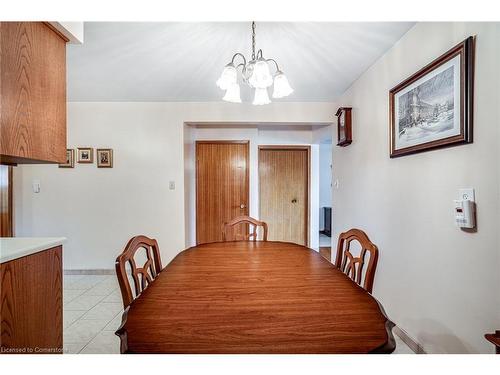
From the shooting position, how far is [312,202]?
14.6 feet

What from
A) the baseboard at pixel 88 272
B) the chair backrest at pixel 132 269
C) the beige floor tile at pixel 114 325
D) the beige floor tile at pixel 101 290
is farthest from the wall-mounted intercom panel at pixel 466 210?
the baseboard at pixel 88 272

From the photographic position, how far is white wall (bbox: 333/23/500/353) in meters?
1.19

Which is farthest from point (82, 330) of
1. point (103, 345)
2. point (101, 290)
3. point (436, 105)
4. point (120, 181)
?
point (436, 105)

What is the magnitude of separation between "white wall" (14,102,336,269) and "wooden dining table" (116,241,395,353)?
1.97 m

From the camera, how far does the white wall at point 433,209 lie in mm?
1192

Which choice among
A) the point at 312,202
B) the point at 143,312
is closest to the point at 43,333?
the point at 143,312

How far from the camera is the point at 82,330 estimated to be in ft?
6.59

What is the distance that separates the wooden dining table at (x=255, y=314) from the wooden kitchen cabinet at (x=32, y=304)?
657mm

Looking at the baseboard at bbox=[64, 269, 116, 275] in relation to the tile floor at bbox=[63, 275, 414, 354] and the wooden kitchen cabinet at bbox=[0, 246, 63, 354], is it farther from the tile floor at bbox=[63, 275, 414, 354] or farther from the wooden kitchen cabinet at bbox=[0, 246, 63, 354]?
the wooden kitchen cabinet at bbox=[0, 246, 63, 354]

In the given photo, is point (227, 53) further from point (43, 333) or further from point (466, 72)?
point (43, 333)

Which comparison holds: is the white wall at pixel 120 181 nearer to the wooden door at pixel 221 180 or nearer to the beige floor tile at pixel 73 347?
the wooden door at pixel 221 180

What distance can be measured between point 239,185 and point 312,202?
1353mm

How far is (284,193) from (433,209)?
303cm
